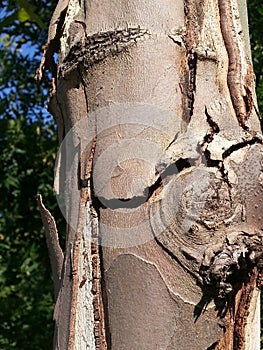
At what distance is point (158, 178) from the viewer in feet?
2.12

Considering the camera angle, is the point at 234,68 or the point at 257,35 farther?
the point at 257,35

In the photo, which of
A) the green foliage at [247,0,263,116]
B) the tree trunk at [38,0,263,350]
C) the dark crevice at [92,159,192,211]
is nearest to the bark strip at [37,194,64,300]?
the tree trunk at [38,0,263,350]

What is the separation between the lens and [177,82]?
702 mm

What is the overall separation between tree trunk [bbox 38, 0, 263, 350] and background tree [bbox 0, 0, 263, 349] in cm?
146

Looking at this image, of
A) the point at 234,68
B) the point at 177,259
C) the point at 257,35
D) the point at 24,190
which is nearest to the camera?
the point at 177,259

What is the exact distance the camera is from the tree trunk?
2.06 ft

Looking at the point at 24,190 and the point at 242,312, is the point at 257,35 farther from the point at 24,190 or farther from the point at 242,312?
the point at 242,312

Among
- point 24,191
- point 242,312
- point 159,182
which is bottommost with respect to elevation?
point 242,312

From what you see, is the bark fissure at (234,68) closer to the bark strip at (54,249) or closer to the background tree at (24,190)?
the bark strip at (54,249)

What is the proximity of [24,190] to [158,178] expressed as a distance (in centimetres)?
209

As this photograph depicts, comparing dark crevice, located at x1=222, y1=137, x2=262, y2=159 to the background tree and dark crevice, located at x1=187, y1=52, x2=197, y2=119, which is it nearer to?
dark crevice, located at x1=187, y1=52, x2=197, y2=119

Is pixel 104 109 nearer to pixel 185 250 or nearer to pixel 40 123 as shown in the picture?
pixel 185 250

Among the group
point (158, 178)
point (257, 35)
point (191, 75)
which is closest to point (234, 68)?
point (191, 75)

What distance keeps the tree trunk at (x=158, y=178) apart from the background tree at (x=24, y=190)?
1.46 meters
